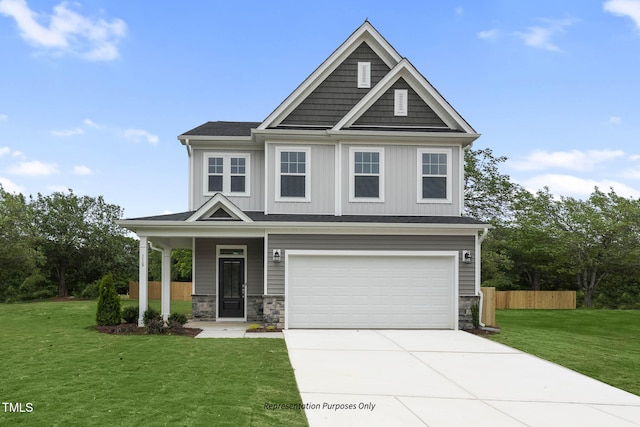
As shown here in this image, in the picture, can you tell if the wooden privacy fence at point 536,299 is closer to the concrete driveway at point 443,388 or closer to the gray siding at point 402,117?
the gray siding at point 402,117

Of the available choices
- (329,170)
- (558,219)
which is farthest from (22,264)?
(558,219)

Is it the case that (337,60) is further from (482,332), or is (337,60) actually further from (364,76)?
(482,332)

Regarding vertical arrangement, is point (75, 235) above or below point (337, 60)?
below

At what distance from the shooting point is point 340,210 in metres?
16.1

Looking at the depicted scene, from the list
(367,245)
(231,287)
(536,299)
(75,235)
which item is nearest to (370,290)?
(367,245)

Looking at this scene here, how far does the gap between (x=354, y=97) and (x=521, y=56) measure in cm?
846

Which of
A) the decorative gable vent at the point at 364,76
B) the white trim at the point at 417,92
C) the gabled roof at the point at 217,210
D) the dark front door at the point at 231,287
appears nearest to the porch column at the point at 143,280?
the gabled roof at the point at 217,210

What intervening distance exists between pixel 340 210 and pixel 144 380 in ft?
29.2

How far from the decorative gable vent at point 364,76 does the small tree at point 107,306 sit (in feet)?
30.8

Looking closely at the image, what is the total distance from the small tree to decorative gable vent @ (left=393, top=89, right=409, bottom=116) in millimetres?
9577

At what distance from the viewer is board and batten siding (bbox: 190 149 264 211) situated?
17.3m

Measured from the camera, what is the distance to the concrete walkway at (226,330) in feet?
44.8

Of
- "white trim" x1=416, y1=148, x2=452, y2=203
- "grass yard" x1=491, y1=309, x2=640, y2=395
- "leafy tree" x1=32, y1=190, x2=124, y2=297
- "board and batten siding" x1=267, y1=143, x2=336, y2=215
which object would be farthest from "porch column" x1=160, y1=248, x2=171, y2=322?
"leafy tree" x1=32, y1=190, x2=124, y2=297

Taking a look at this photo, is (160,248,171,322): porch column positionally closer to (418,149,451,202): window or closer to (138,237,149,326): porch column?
(138,237,149,326): porch column
